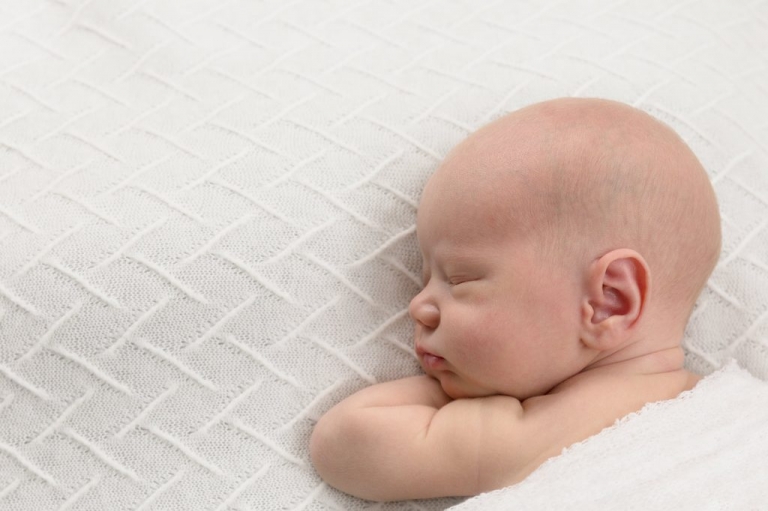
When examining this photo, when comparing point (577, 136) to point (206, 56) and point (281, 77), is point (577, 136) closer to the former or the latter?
point (281, 77)

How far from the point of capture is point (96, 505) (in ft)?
3.85

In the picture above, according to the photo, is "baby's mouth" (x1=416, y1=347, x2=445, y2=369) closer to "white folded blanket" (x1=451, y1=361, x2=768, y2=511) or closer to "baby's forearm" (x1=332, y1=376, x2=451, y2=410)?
"baby's forearm" (x1=332, y1=376, x2=451, y2=410)

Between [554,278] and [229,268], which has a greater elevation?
[554,278]

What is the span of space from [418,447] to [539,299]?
0.24m

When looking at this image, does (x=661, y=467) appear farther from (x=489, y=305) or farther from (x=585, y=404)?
(x=489, y=305)

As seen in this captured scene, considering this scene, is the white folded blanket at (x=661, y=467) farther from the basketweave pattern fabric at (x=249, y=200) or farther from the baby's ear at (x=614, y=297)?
the basketweave pattern fabric at (x=249, y=200)

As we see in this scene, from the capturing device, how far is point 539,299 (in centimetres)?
110

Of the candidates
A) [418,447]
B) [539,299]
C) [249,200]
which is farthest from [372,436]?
[249,200]

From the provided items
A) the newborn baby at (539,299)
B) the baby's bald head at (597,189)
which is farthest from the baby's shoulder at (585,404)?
the baby's bald head at (597,189)

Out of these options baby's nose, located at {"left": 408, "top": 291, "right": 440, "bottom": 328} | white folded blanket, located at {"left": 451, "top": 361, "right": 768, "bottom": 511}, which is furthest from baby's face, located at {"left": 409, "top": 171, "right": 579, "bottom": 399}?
white folded blanket, located at {"left": 451, "top": 361, "right": 768, "bottom": 511}

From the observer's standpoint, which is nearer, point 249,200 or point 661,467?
point 661,467

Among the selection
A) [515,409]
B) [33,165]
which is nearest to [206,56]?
[33,165]

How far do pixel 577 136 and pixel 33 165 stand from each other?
2.51 ft

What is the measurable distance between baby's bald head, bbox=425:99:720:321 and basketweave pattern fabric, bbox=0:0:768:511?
0.61 ft
